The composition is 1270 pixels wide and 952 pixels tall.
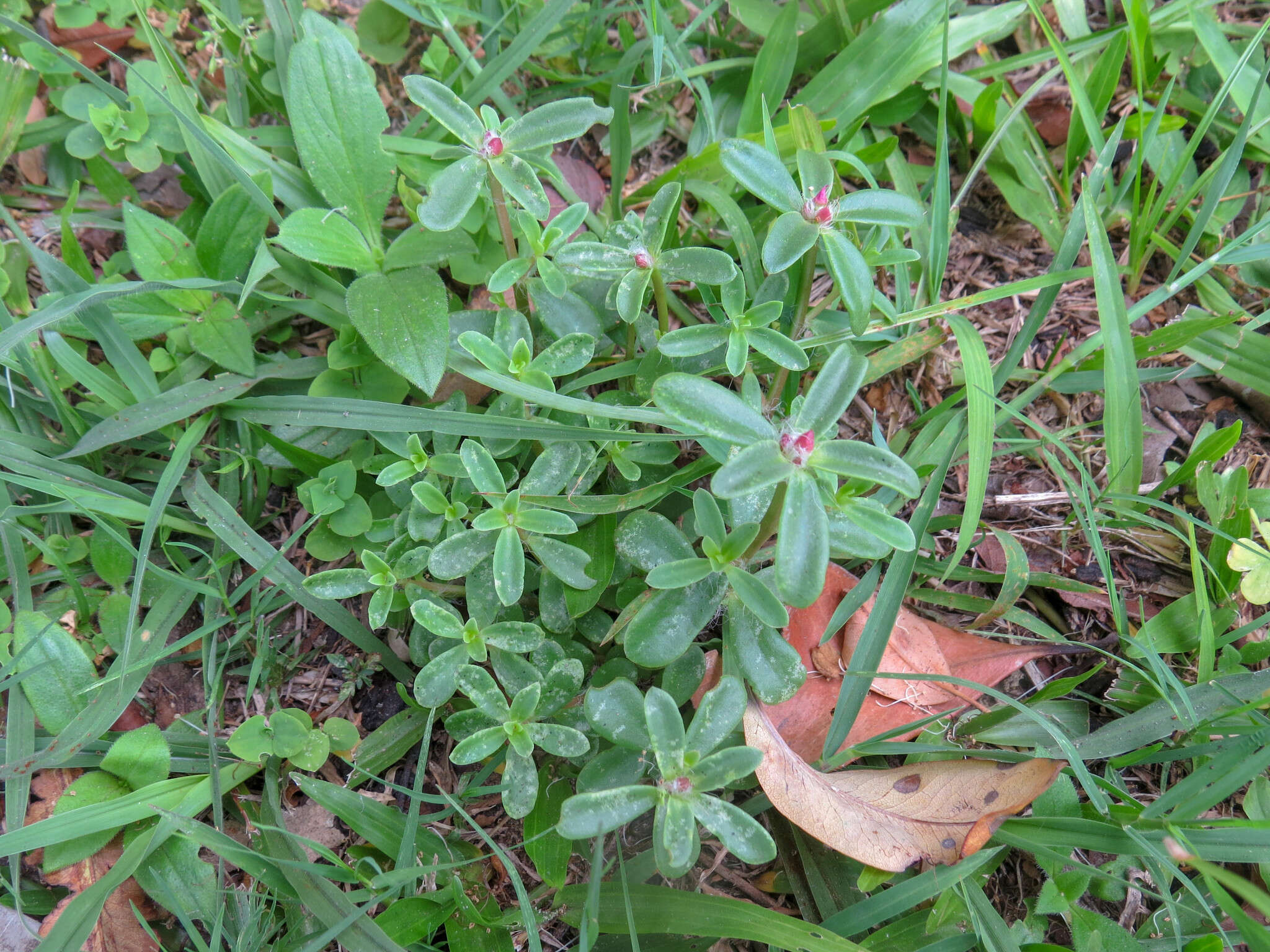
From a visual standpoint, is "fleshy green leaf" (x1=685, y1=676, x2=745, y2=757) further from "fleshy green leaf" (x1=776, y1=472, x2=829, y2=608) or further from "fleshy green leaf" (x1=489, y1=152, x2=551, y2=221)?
"fleshy green leaf" (x1=489, y1=152, x2=551, y2=221)

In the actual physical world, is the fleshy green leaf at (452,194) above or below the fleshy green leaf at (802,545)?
above

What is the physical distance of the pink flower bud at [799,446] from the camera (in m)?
1.43

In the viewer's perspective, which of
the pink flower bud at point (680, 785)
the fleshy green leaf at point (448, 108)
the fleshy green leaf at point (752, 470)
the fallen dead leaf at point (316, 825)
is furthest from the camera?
the fallen dead leaf at point (316, 825)

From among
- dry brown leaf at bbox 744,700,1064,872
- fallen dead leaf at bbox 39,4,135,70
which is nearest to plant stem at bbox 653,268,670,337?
dry brown leaf at bbox 744,700,1064,872

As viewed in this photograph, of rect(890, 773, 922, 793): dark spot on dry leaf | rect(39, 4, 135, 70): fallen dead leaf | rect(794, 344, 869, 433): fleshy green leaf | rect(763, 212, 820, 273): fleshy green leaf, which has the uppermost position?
rect(39, 4, 135, 70): fallen dead leaf

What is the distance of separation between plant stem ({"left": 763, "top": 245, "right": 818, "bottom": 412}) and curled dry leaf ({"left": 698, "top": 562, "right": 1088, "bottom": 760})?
47 centimetres

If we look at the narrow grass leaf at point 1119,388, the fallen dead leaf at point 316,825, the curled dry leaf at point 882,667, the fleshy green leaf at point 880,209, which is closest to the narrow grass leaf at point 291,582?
the fallen dead leaf at point 316,825

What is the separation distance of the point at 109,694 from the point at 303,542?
591 millimetres

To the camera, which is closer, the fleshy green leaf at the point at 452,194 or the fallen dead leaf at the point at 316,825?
the fleshy green leaf at the point at 452,194

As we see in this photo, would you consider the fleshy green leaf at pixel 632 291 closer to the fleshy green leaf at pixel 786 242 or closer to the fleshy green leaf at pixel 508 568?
the fleshy green leaf at pixel 786 242

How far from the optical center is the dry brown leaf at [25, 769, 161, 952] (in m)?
1.91

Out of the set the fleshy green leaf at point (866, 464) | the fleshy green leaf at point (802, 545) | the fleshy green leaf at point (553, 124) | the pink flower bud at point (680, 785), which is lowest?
the pink flower bud at point (680, 785)

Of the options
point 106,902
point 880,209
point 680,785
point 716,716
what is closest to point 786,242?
point 880,209

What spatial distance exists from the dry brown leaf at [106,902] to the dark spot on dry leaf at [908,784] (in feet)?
5.97
